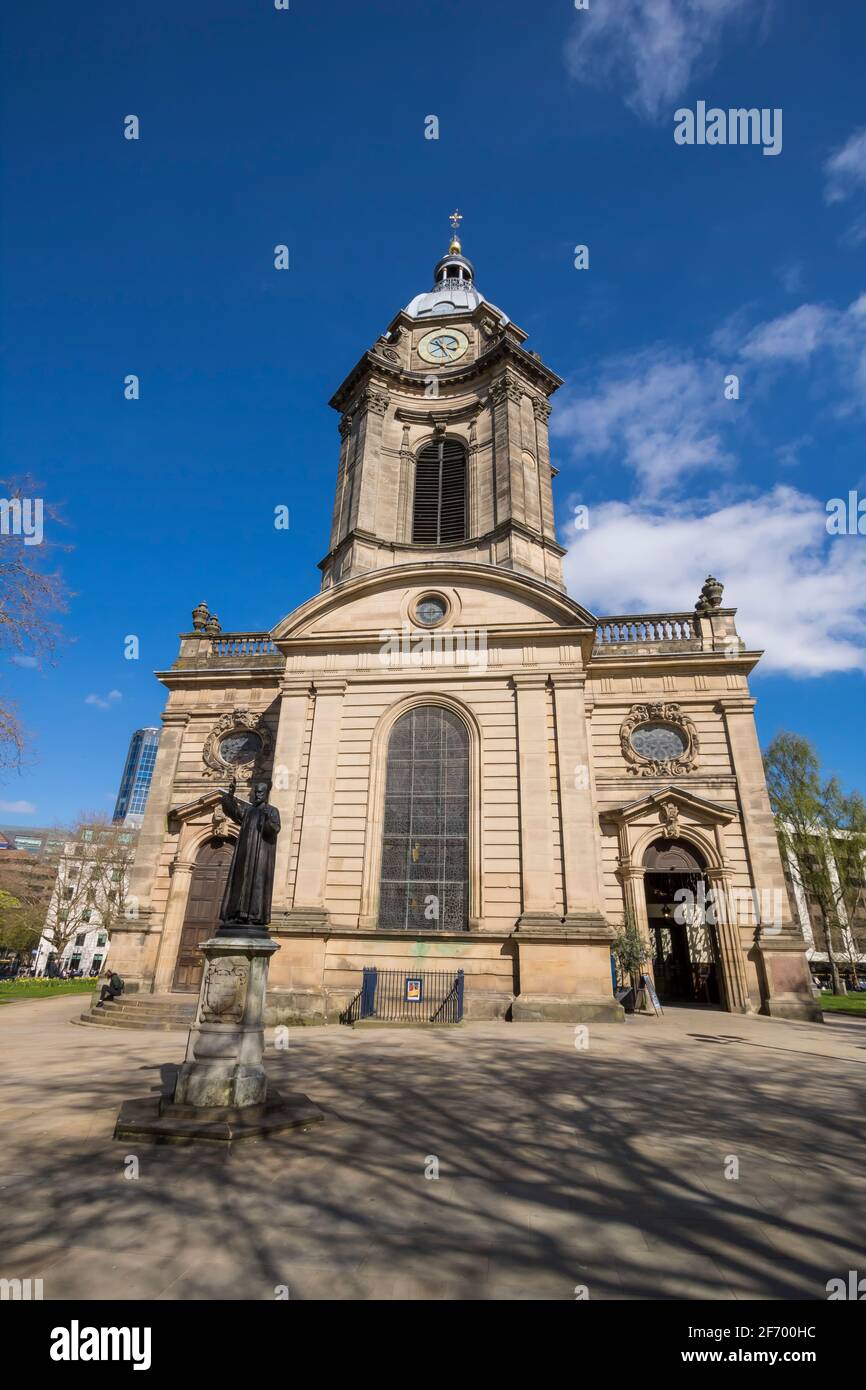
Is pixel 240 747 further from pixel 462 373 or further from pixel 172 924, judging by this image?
pixel 462 373

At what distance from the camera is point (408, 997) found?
49.6ft

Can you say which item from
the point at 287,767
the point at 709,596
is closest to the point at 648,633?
the point at 709,596

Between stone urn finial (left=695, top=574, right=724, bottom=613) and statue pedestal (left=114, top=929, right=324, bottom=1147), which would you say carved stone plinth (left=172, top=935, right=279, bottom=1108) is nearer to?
statue pedestal (left=114, top=929, right=324, bottom=1147)

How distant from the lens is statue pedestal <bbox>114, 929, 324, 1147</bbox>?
6.01 meters

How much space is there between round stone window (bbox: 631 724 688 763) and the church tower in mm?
6478

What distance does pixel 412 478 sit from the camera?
26.5 metres

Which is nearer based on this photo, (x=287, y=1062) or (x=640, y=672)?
(x=287, y=1062)

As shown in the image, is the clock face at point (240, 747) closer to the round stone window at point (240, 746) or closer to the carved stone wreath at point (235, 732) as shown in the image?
the round stone window at point (240, 746)

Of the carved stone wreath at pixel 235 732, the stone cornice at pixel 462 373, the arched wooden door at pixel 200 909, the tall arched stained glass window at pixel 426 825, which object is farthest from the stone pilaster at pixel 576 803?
the stone cornice at pixel 462 373

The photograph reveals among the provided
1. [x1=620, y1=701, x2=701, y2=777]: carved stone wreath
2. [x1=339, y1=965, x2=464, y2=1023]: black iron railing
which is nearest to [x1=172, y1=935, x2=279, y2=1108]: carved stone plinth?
[x1=339, y1=965, x2=464, y2=1023]: black iron railing

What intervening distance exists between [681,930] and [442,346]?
1080 inches
